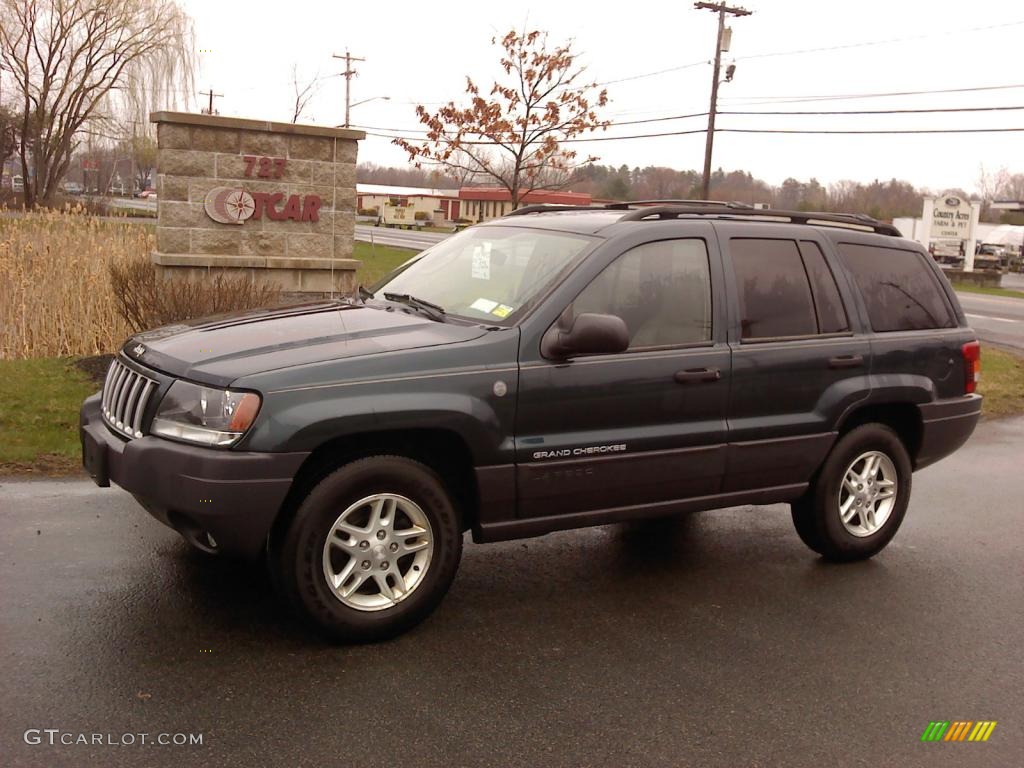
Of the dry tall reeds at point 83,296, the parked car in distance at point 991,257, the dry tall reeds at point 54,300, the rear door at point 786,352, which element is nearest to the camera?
the rear door at point 786,352

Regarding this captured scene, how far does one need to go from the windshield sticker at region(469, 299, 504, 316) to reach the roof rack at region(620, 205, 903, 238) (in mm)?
818

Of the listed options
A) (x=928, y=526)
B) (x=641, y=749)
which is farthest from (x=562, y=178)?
(x=641, y=749)

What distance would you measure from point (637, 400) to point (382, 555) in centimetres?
138

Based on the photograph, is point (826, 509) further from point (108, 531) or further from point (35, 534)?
point (35, 534)

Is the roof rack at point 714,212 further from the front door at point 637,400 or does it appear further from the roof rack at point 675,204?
the front door at point 637,400

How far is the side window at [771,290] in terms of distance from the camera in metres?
4.96

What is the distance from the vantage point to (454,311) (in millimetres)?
4688

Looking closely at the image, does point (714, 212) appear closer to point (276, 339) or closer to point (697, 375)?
point (697, 375)

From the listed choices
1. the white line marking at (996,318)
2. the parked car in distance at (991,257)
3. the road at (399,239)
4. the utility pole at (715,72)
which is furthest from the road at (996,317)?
the road at (399,239)

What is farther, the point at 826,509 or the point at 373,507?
the point at 826,509

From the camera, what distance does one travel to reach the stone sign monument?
405 inches

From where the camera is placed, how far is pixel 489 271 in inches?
194

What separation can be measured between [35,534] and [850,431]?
4420 mm

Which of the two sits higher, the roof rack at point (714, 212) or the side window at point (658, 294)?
the roof rack at point (714, 212)
